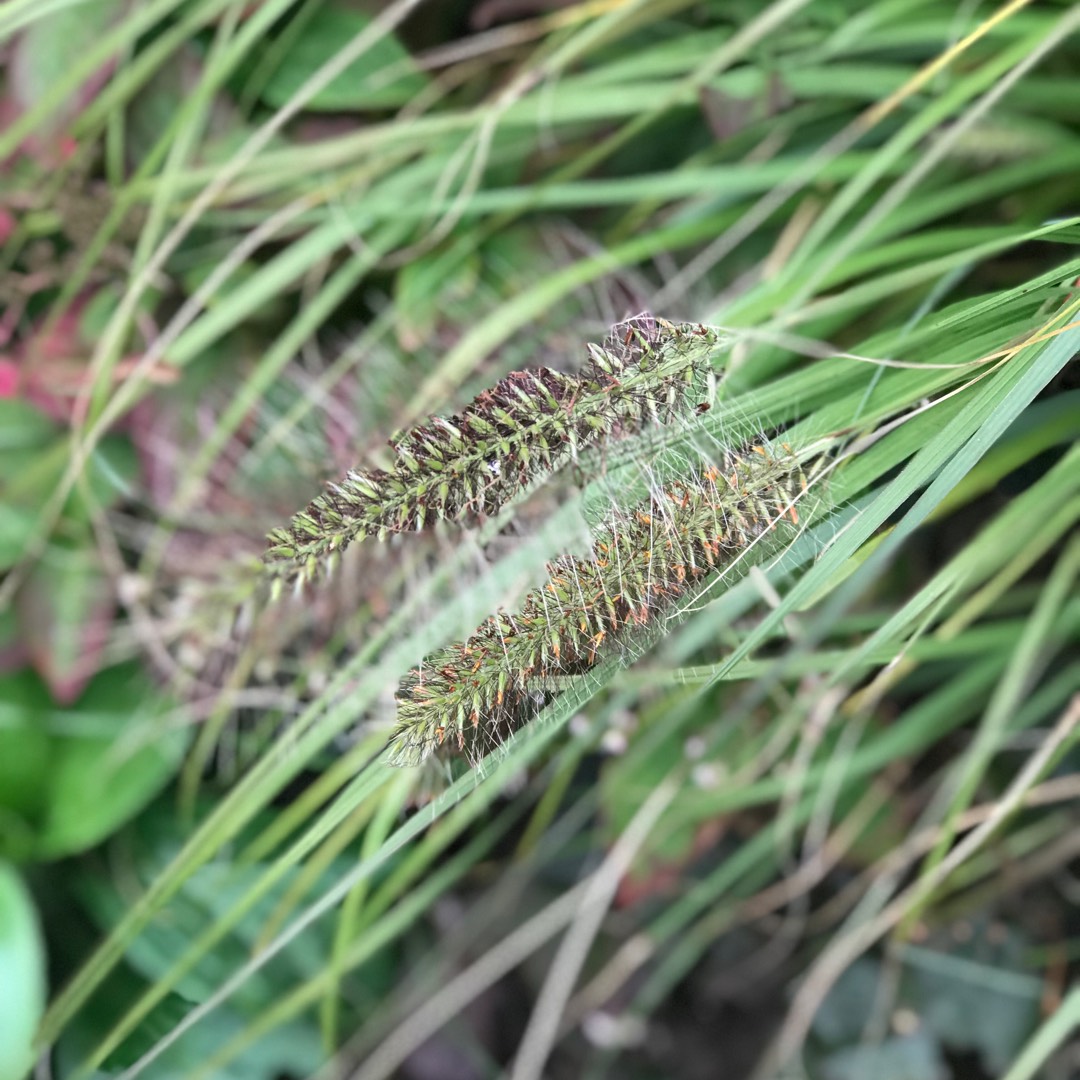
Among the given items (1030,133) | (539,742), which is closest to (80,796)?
(539,742)

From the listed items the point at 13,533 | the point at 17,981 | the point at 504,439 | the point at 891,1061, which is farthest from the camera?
the point at 891,1061

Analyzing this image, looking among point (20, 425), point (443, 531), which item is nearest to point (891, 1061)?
point (443, 531)

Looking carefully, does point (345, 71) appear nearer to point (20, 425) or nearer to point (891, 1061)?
point (20, 425)

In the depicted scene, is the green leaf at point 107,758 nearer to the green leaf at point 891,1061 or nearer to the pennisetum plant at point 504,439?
the pennisetum plant at point 504,439

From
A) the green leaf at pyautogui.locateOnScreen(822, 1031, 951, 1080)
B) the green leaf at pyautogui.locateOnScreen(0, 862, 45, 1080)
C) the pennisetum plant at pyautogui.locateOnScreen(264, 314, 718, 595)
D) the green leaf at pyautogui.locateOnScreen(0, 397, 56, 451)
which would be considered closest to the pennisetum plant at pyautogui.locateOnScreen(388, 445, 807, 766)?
the pennisetum plant at pyautogui.locateOnScreen(264, 314, 718, 595)

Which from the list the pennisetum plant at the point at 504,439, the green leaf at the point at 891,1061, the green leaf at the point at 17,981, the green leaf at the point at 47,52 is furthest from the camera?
the green leaf at the point at 891,1061

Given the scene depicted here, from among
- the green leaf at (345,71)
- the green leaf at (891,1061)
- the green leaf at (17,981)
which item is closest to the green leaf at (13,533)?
the green leaf at (17,981)

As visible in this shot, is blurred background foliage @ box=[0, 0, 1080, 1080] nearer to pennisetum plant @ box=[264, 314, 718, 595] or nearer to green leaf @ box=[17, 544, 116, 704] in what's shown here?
green leaf @ box=[17, 544, 116, 704]
